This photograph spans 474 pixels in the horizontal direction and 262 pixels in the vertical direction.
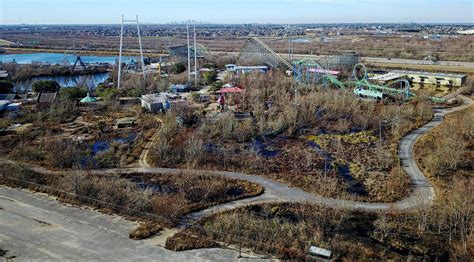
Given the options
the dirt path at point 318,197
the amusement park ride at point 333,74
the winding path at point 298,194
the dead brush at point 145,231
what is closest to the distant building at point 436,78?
the amusement park ride at point 333,74

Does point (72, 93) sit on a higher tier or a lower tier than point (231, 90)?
lower

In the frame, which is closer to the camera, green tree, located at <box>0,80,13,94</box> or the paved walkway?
the paved walkway

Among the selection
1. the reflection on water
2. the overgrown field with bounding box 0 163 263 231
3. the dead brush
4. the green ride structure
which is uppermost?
the green ride structure

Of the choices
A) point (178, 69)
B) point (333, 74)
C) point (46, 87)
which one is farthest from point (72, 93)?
point (333, 74)

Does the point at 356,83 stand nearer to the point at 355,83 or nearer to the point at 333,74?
the point at 355,83

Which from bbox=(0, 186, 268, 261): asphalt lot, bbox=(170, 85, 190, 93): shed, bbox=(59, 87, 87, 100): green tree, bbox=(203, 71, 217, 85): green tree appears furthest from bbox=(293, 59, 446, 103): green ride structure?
bbox=(0, 186, 268, 261): asphalt lot

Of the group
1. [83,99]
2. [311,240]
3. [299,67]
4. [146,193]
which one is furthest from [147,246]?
[299,67]

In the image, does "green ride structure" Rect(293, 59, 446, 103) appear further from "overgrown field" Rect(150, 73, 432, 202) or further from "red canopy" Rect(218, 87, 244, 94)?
"red canopy" Rect(218, 87, 244, 94)
